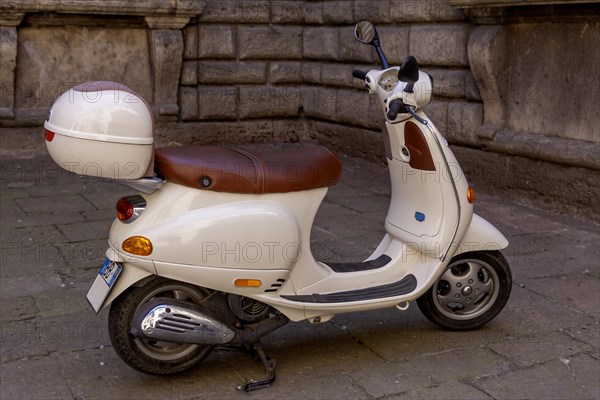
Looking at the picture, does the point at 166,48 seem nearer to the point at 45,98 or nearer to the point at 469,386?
the point at 45,98

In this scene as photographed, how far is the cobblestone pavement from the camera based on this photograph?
3.39 meters

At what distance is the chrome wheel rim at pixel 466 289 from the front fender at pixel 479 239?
0.24ft

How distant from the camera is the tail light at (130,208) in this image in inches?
130

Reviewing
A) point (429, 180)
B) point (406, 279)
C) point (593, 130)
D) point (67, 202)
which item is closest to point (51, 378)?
point (406, 279)

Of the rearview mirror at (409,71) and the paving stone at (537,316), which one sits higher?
the rearview mirror at (409,71)

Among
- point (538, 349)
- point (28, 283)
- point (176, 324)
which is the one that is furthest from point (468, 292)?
point (28, 283)

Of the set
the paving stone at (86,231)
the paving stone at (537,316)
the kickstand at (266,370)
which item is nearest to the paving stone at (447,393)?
the kickstand at (266,370)

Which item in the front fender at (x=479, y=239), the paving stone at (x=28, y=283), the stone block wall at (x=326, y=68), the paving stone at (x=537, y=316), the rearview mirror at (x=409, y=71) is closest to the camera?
the rearview mirror at (x=409, y=71)

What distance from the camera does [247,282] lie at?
335cm

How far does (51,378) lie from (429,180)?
5.75 feet

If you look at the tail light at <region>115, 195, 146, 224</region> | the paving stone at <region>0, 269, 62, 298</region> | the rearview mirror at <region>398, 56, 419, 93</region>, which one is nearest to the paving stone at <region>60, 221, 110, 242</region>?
the paving stone at <region>0, 269, 62, 298</region>

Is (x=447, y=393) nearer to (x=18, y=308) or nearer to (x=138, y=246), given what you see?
(x=138, y=246)

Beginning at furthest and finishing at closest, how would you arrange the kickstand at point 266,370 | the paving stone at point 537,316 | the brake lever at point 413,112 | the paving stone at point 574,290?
the paving stone at point 574,290 → the paving stone at point 537,316 → the brake lever at point 413,112 → the kickstand at point 266,370

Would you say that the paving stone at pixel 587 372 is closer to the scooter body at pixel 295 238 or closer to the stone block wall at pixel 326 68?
the scooter body at pixel 295 238
